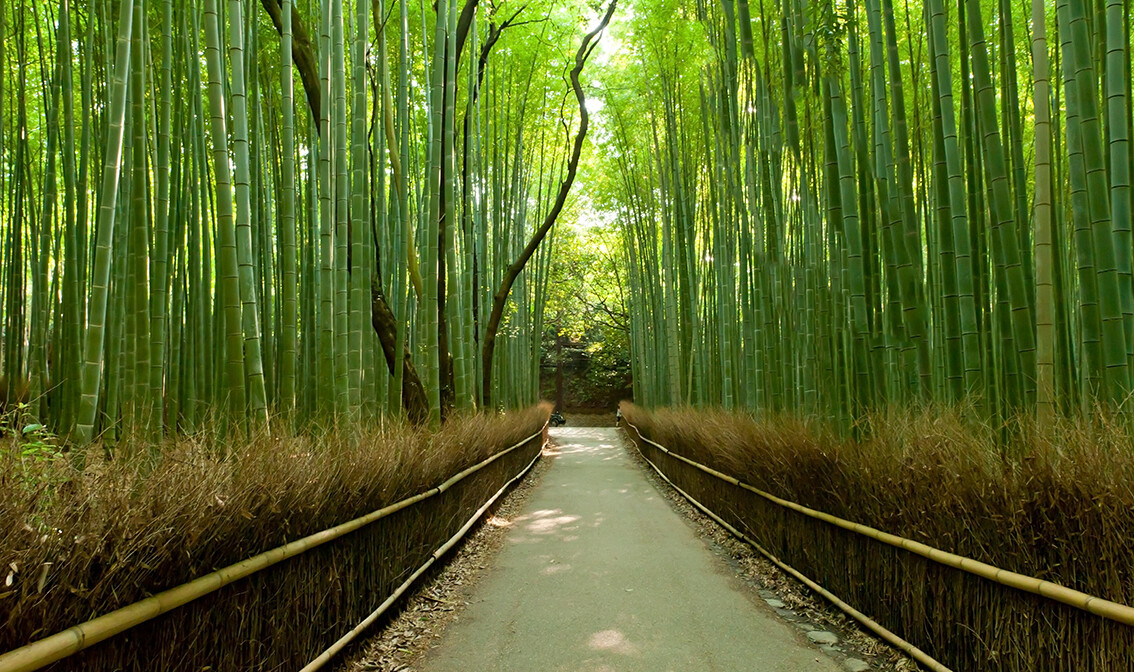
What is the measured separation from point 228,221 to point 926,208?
3.66 m

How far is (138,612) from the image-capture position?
1220 mm

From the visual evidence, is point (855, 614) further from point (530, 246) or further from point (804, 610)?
point (530, 246)

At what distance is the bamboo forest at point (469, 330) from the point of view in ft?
4.97

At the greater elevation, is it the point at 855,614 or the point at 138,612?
the point at 138,612

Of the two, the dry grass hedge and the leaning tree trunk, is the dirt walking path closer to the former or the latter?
the dry grass hedge

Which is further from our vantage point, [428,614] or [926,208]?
[926,208]

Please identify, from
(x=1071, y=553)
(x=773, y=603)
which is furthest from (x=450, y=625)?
(x=1071, y=553)

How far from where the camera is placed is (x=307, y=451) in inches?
87.7

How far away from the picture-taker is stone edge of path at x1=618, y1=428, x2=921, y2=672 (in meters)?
2.22

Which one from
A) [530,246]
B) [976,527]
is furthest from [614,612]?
[530,246]

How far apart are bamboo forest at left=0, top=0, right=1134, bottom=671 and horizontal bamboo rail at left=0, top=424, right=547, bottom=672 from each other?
26 mm

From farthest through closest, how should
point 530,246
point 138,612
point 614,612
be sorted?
point 530,246
point 614,612
point 138,612

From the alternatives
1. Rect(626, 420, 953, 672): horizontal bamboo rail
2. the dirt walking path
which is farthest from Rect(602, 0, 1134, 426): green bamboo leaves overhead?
the dirt walking path

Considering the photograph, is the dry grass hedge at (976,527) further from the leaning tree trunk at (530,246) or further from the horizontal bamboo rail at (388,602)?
the leaning tree trunk at (530,246)
